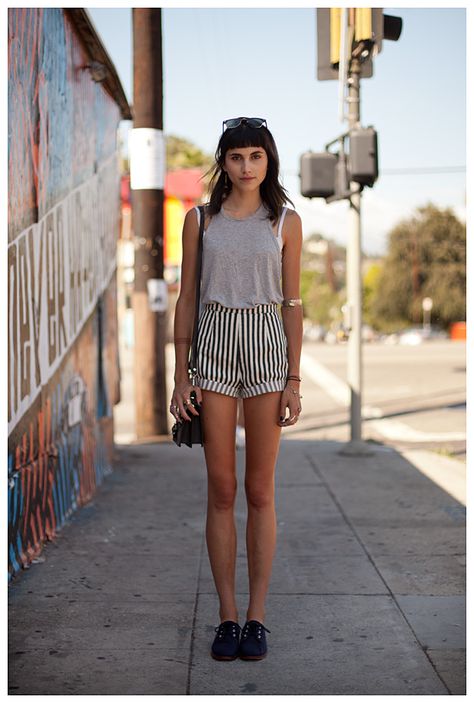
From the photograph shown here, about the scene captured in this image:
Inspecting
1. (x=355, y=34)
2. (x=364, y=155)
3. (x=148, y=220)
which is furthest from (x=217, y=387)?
Answer: (x=148, y=220)

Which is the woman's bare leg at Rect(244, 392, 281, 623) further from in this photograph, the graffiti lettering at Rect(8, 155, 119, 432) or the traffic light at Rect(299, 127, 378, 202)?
the traffic light at Rect(299, 127, 378, 202)

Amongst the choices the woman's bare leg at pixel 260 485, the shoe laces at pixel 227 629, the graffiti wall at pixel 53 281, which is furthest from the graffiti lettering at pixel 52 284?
the shoe laces at pixel 227 629

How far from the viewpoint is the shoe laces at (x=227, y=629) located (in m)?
3.76

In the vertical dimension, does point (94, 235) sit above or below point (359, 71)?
below

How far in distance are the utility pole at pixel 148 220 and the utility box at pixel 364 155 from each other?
2.38 metres

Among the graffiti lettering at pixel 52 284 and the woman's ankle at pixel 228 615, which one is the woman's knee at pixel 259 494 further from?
the graffiti lettering at pixel 52 284

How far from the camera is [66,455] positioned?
608 centimetres

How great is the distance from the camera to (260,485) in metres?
3.82

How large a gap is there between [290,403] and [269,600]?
1.20 metres

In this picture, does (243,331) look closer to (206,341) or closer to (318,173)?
(206,341)

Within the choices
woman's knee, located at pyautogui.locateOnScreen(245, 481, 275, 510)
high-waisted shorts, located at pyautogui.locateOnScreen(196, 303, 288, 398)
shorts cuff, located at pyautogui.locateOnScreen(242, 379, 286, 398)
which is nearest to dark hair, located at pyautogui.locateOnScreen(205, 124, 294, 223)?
high-waisted shorts, located at pyautogui.locateOnScreen(196, 303, 288, 398)
